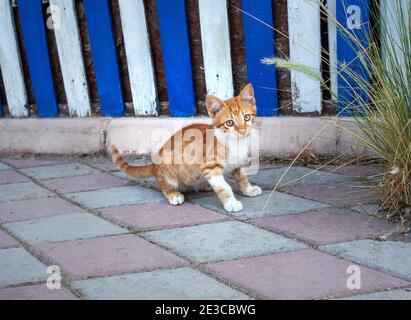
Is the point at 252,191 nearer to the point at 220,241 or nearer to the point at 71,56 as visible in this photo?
the point at 220,241

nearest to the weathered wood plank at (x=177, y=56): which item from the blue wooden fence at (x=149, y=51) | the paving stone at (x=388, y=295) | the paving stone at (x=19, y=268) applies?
the blue wooden fence at (x=149, y=51)

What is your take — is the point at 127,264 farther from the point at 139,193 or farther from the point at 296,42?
the point at 296,42

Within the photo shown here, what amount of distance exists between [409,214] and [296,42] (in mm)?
1650

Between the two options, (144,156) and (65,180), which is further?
(144,156)

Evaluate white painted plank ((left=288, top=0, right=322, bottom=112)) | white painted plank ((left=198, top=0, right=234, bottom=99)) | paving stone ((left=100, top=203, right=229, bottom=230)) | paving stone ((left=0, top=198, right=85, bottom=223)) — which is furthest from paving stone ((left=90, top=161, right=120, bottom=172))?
white painted plank ((left=288, top=0, right=322, bottom=112))

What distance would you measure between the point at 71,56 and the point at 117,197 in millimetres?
1674

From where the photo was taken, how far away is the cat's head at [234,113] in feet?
10.7

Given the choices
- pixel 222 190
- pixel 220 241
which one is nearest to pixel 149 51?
pixel 222 190

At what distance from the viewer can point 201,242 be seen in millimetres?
2789

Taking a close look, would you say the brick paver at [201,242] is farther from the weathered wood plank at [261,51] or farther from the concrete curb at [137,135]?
the weathered wood plank at [261,51]

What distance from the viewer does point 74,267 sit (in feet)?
8.43

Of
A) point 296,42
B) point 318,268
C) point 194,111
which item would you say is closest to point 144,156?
point 194,111

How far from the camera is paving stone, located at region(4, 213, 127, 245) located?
2.99m

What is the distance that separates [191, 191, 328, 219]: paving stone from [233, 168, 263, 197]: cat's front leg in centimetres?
3
